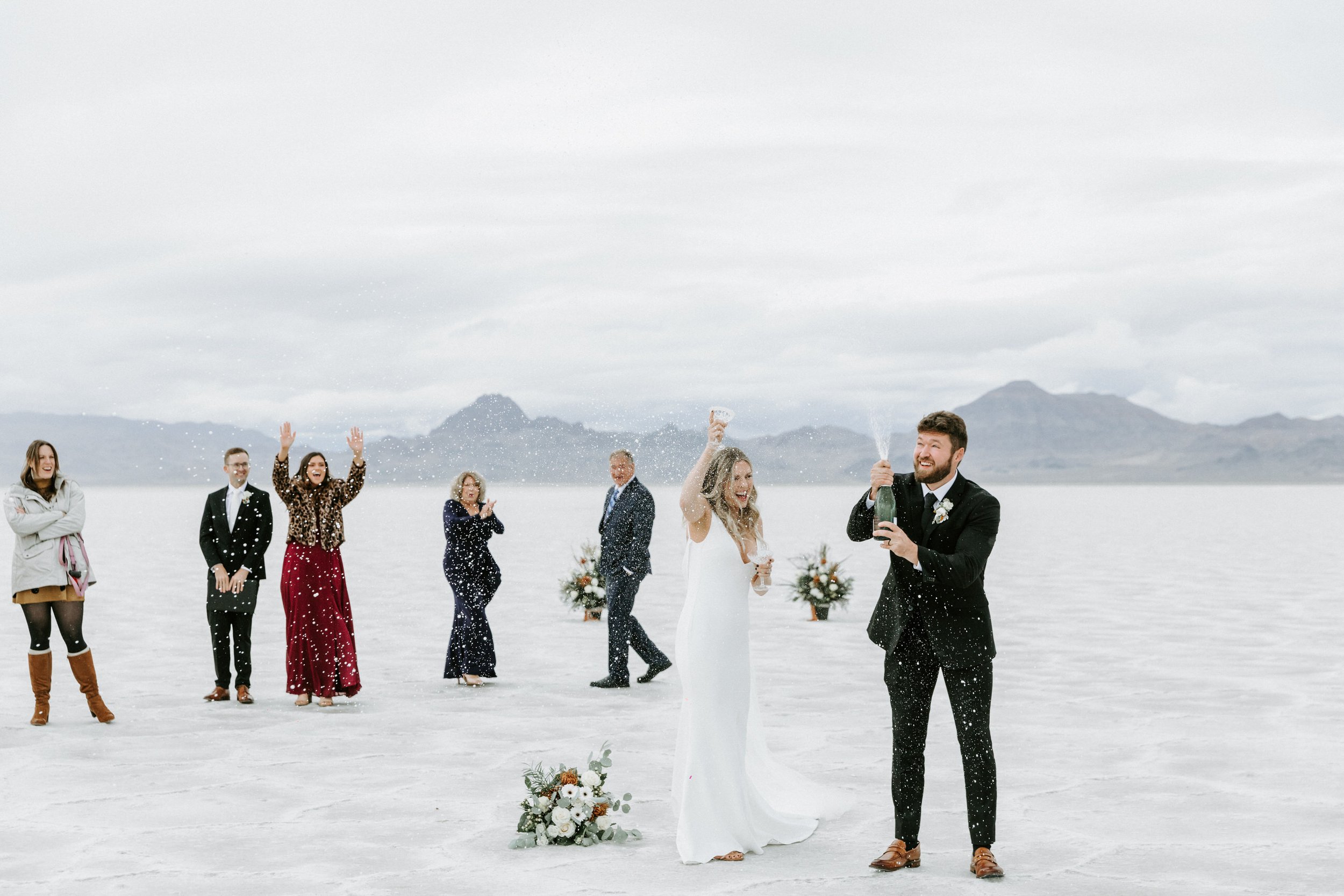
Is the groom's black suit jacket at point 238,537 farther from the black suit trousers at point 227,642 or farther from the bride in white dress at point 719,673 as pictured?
the bride in white dress at point 719,673

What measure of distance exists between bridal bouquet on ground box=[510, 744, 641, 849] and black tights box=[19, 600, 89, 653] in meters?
4.74

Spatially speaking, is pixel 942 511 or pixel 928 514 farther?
pixel 928 514

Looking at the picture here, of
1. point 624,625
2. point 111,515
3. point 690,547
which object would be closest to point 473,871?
point 690,547

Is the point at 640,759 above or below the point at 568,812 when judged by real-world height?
below

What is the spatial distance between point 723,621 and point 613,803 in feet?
3.76

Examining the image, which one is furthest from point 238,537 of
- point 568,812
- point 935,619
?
point 935,619

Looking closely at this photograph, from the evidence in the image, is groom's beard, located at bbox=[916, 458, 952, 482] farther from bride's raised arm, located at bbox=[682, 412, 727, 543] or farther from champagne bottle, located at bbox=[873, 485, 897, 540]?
bride's raised arm, located at bbox=[682, 412, 727, 543]

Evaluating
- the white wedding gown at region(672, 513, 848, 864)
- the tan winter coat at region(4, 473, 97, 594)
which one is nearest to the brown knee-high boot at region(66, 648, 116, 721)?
the tan winter coat at region(4, 473, 97, 594)

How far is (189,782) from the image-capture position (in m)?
8.13

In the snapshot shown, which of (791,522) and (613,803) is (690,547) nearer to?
(613,803)

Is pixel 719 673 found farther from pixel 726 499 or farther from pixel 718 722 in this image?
pixel 726 499

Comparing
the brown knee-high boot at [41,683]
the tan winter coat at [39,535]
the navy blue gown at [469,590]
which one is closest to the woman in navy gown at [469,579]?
the navy blue gown at [469,590]

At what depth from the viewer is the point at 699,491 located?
677cm

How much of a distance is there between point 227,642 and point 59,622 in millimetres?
1630
